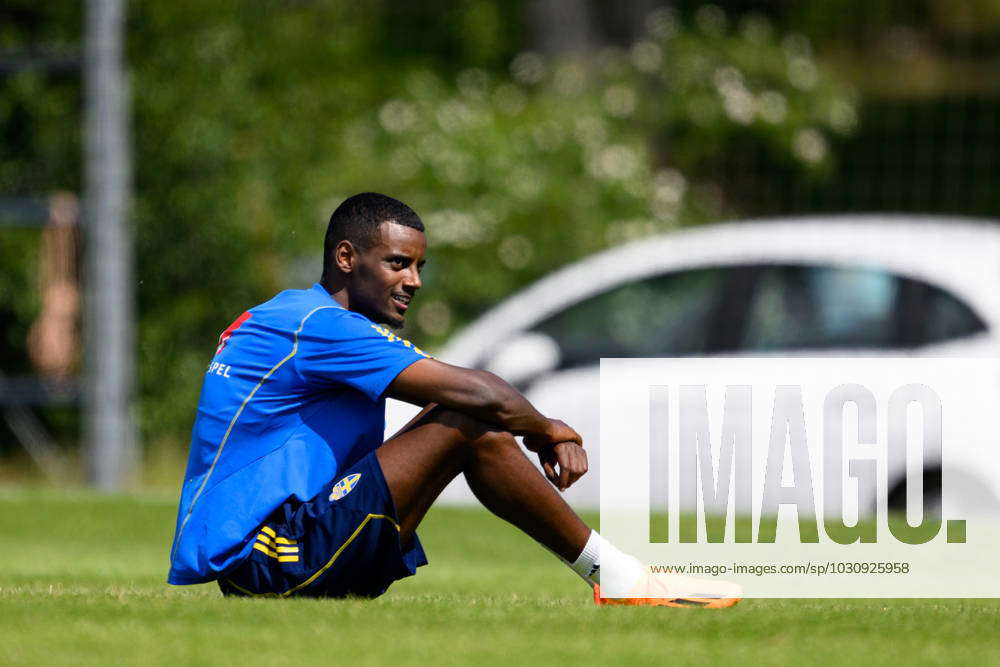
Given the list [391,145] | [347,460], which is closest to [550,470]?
[347,460]

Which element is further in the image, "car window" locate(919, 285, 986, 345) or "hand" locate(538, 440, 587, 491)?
"car window" locate(919, 285, 986, 345)

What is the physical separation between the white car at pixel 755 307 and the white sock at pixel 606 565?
4.37 m

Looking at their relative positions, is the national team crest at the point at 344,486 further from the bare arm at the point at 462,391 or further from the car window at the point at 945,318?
the car window at the point at 945,318

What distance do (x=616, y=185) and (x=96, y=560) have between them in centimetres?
830

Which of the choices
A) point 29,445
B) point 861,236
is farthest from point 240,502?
point 29,445

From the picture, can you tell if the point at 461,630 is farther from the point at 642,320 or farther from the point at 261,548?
the point at 642,320

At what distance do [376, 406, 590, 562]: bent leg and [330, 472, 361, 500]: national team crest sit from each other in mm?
93

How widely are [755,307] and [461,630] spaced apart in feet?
20.0

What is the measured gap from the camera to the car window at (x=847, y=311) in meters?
10.5

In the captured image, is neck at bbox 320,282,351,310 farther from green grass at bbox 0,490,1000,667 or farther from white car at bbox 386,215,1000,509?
white car at bbox 386,215,1000,509

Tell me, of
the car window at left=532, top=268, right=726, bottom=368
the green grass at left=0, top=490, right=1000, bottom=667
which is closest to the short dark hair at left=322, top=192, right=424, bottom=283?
the green grass at left=0, top=490, right=1000, bottom=667

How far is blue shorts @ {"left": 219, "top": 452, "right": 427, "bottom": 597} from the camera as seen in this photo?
5.78 meters

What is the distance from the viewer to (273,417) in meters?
5.88

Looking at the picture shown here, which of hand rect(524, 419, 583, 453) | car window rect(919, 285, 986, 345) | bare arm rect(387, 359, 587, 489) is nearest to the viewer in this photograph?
bare arm rect(387, 359, 587, 489)
